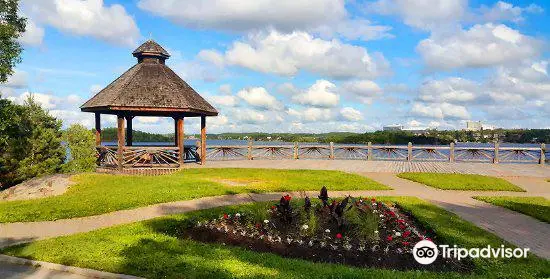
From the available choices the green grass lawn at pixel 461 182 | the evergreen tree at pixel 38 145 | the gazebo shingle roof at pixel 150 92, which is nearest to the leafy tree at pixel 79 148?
the evergreen tree at pixel 38 145

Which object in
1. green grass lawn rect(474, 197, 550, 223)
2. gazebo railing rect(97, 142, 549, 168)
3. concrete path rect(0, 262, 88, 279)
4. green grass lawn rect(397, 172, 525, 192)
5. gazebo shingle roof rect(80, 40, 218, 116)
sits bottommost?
concrete path rect(0, 262, 88, 279)

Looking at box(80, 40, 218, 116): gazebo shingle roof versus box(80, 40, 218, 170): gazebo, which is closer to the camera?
box(80, 40, 218, 116): gazebo shingle roof

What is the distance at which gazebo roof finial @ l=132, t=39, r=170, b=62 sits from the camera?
22.3m

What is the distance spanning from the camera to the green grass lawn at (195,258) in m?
6.16

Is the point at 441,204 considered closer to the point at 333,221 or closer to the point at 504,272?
the point at 333,221

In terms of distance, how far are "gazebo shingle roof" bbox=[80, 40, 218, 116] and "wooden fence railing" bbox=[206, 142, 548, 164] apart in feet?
17.1

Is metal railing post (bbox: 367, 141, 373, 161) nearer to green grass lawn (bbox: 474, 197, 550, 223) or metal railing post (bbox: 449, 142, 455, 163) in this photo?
metal railing post (bbox: 449, 142, 455, 163)

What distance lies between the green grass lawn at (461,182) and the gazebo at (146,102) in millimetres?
11963

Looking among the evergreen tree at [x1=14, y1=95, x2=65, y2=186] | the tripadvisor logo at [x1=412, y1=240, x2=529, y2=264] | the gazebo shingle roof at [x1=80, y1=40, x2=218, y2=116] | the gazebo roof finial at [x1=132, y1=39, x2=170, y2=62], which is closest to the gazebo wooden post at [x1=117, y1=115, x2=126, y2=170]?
the gazebo shingle roof at [x1=80, y1=40, x2=218, y2=116]

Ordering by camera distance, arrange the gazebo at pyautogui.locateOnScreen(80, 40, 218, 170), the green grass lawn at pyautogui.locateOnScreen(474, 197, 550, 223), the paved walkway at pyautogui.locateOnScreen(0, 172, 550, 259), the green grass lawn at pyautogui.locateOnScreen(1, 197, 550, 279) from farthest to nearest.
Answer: the gazebo at pyautogui.locateOnScreen(80, 40, 218, 170) < the green grass lawn at pyautogui.locateOnScreen(474, 197, 550, 223) < the paved walkway at pyautogui.locateOnScreen(0, 172, 550, 259) < the green grass lawn at pyautogui.locateOnScreen(1, 197, 550, 279)

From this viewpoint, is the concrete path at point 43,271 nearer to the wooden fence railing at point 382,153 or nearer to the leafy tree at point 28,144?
the leafy tree at point 28,144

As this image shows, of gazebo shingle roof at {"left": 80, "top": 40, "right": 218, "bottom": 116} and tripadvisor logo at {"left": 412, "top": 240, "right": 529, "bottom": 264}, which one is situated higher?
gazebo shingle roof at {"left": 80, "top": 40, "right": 218, "bottom": 116}

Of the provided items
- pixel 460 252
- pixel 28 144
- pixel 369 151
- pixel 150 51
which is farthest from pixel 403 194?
pixel 28 144

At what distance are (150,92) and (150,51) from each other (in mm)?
3346
